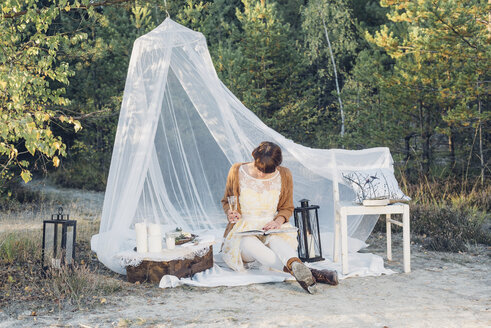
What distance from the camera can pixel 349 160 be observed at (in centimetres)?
427

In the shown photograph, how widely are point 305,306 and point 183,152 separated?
7.36ft

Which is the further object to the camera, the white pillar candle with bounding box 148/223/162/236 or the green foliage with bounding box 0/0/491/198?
the green foliage with bounding box 0/0/491/198

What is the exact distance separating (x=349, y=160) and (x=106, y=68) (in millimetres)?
7731

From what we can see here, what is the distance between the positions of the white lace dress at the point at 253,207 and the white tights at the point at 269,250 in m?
0.10

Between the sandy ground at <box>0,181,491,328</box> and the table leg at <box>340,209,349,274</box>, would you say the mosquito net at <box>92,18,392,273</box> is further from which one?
the sandy ground at <box>0,181,491,328</box>

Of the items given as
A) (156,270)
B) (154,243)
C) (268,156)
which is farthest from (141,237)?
(268,156)

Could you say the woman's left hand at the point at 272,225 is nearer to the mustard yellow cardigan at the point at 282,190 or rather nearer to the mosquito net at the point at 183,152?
the mustard yellow cardigan at the point at 282,190

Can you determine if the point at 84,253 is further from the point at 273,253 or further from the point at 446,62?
the point at 446,62

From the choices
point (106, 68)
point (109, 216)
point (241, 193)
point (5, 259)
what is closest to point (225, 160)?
point (241, 193)

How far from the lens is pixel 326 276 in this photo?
356cm

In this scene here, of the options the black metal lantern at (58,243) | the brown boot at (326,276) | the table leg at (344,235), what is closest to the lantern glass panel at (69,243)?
the black metal lantern at (58,243)

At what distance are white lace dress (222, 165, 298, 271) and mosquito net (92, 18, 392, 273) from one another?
0.58 meters

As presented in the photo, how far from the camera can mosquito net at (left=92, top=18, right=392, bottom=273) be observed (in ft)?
13.0

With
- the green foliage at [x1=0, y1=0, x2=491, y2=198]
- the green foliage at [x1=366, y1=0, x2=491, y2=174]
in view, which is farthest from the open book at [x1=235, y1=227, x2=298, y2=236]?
the green foliage at [x1=366, y1=0, x2=491, y2=174]
